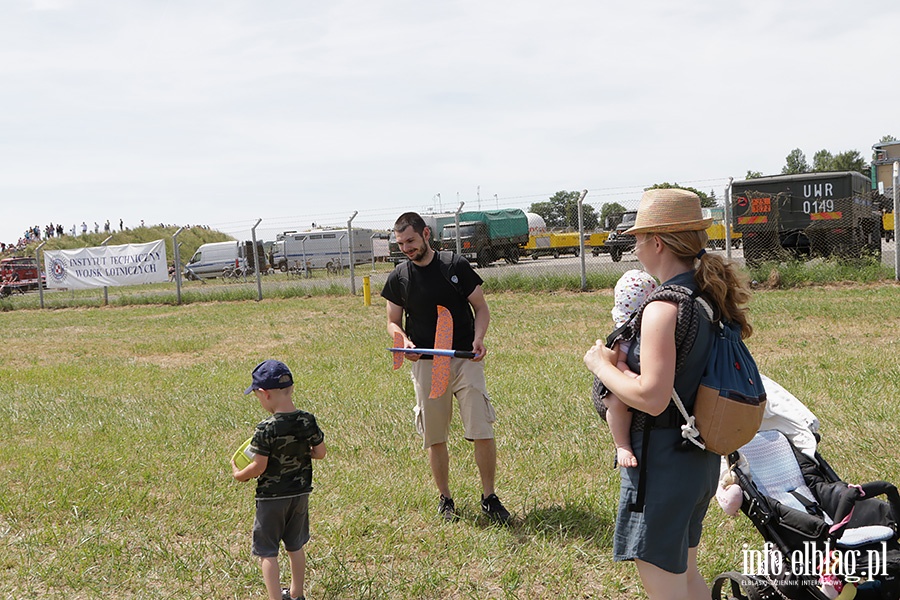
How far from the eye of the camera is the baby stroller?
2.84m

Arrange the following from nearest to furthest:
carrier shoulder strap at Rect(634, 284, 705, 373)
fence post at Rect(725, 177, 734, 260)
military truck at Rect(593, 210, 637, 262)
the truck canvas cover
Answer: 1. carrier shoulder strap at Rect(634, 284, 705, 373)
2. fence post at Rect(725, 177, 734, 260)
3. military truck at Rect(593, 210, 637, 262)
4. the truck canvas cover

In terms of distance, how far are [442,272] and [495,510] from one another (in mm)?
1461

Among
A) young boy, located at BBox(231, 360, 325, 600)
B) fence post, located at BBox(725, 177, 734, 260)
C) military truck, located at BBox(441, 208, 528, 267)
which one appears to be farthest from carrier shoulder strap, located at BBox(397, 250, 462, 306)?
military truck, located at BBox(441, 208, 528, 267)

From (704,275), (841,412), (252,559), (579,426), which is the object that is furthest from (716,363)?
(841,412)

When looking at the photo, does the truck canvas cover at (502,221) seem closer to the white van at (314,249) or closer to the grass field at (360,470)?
the white van at (314,249)

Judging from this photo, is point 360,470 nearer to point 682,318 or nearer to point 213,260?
point 682,318

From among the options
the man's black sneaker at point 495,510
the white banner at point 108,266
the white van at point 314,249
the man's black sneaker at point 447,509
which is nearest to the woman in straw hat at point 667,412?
the man's black sneaker at point 495,510

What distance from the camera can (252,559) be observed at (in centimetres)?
420

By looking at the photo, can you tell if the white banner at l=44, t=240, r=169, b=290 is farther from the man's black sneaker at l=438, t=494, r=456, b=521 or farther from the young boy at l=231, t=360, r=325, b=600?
the young boy at l=231, t=360, r=325, b=600

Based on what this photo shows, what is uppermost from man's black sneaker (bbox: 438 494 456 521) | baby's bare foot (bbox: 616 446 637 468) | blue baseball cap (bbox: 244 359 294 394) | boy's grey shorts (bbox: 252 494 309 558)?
blue baseball cap (bbox: 244 359 294 394)

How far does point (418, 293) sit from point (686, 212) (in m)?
2.51

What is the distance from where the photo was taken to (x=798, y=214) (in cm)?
1717

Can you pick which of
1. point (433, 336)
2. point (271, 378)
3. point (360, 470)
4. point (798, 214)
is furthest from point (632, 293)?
point (798, 214)

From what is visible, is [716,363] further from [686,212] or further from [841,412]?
[841,412]
